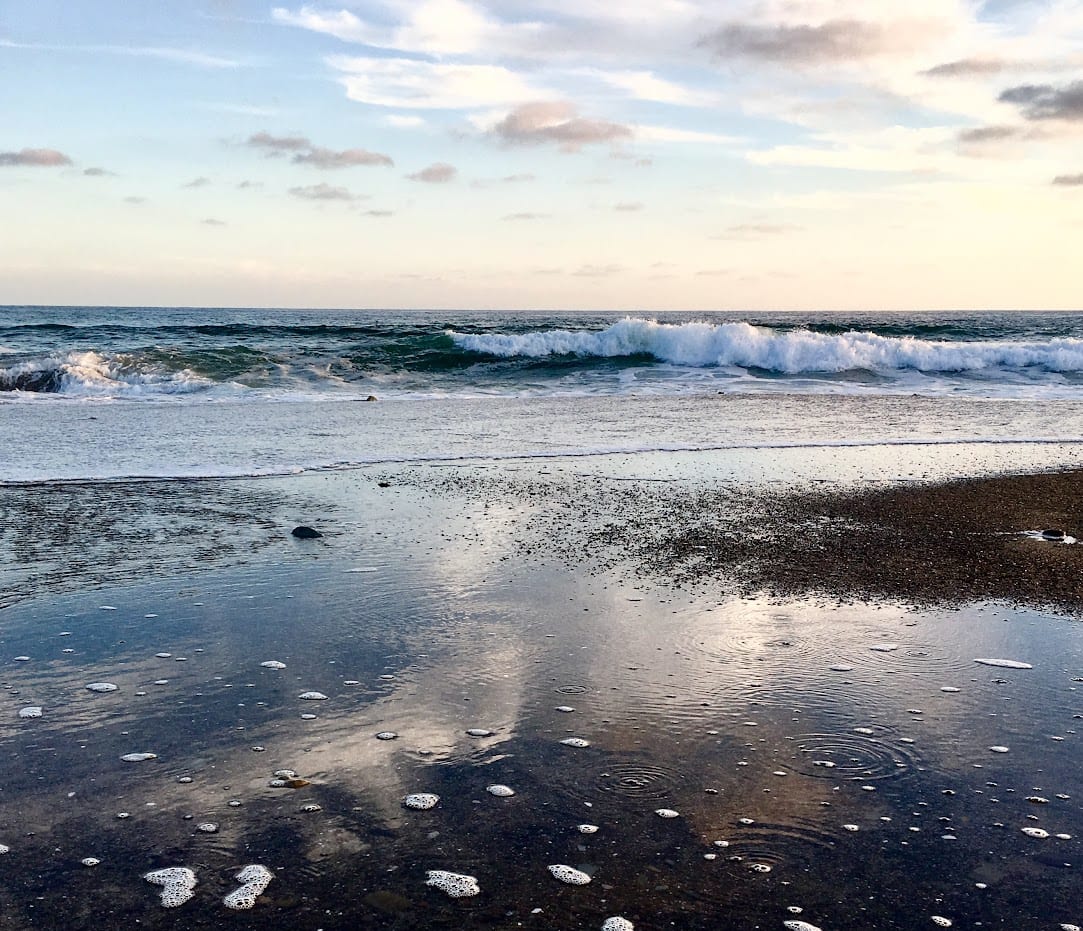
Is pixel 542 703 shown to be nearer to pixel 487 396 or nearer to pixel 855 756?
pixel 855 756

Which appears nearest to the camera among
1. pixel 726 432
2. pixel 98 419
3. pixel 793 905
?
pixel 793 905

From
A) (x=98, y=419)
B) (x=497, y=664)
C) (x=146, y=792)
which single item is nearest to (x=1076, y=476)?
(x=497, y=664)

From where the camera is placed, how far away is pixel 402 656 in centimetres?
483

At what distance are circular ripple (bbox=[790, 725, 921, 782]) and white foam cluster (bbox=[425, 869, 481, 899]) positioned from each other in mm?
1364

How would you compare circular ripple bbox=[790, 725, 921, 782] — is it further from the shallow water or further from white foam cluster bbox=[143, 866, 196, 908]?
white foam cluster bbox=[143, 866, 196, 908]

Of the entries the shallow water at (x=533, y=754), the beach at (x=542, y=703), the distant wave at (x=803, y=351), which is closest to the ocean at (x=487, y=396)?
the distant wave at (x=803, y=351)

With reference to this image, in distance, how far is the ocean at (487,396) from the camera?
40.8ft

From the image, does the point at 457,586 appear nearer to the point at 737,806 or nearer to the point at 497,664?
the point at 497,664

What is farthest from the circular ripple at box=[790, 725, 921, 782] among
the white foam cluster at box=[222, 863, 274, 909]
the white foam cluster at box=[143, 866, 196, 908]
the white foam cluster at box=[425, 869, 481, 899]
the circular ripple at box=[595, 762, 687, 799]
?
the white foam cluster at box=[143, 866, 196, 908]

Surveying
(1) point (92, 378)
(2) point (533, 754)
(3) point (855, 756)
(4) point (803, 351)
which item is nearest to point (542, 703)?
(2) point (533, 754)

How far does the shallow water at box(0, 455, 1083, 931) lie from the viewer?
9.59 ft

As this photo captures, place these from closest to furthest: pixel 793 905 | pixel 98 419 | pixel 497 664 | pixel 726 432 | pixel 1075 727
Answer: pixel 793 905 < pixel 1075 727 < pixel 497 664 < pixel 726 432 < pixel 98 419

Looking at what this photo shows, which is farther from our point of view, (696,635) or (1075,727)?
(696,635)

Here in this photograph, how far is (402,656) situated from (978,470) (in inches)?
311
